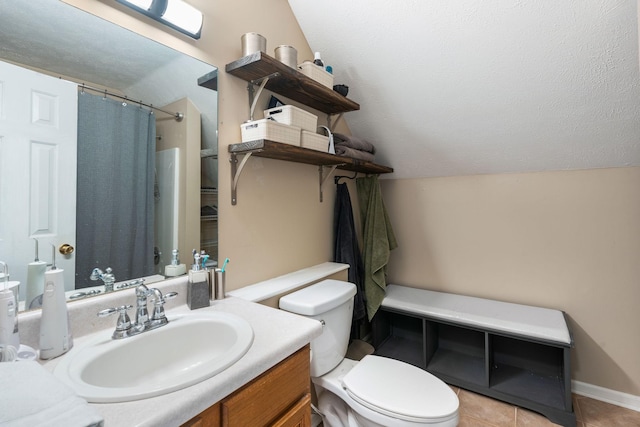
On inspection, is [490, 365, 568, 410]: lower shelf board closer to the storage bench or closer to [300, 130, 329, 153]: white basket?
the storage bench

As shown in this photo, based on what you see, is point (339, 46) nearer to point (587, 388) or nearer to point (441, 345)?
point (441, 345)

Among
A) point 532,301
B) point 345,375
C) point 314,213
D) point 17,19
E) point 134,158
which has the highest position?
point 17,19

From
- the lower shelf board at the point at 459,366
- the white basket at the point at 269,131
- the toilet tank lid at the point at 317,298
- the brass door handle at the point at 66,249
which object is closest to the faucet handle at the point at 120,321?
the brass door handle at the point at 66,249

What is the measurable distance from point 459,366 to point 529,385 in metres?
0.39

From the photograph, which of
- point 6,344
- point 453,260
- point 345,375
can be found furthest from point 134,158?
point 453,260

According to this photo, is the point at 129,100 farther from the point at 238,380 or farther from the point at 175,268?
the point at 238,380

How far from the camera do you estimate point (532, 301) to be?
81.1 inches

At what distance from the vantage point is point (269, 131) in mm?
1368

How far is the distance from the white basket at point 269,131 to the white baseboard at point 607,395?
2320mm

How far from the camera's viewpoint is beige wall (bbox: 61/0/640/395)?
1469mm

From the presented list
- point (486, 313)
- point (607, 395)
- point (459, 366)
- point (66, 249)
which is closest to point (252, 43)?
point (66, 249)

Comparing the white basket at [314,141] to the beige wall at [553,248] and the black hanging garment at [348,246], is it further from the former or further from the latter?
the beige wall at [553,248]

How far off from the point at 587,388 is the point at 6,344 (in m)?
2.80

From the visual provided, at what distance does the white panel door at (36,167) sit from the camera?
0.84 metres
